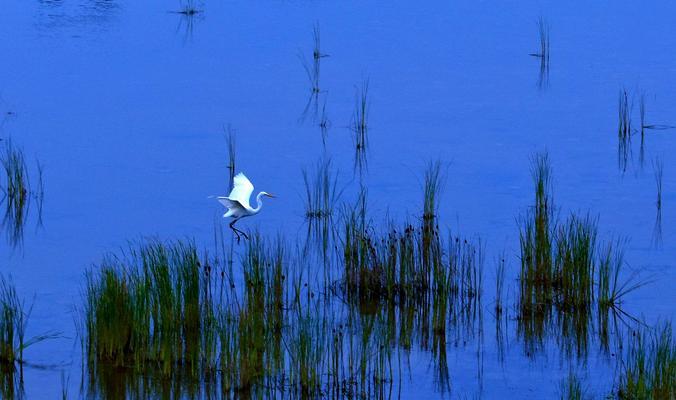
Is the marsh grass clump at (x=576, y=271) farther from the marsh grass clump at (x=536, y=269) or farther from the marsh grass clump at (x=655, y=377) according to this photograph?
the marsh grass clump at (x=655, y=377)

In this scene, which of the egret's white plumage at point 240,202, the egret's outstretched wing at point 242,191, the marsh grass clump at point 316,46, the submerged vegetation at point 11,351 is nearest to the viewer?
the submerged vegetation at point 11,351

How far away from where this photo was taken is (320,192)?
10.4 m

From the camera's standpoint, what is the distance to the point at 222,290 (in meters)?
8.01

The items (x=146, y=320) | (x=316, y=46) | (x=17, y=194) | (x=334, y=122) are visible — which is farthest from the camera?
(x=316, y=46)

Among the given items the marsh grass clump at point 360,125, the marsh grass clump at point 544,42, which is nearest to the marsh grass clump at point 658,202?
the marsh grass clump at point 360,125

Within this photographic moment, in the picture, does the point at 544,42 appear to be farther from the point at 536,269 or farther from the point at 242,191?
the point at 536,269

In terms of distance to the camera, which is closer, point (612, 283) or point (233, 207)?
point (612, 283)

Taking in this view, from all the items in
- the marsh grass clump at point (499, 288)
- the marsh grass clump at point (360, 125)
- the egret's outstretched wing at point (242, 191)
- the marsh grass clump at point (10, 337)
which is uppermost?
the marsh grass clump at point (360, 125)

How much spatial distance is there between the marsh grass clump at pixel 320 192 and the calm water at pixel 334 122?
0.40ft

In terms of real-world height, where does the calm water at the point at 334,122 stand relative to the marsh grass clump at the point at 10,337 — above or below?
above

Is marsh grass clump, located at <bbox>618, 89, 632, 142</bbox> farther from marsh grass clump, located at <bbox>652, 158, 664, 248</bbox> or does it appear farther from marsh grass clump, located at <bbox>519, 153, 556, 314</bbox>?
marsh grass clump, located at <bbox>519, 153, 556, 314</bbox>

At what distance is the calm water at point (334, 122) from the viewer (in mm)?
9008

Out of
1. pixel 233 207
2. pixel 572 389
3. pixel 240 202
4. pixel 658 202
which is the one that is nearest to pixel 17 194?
pixel 233 207

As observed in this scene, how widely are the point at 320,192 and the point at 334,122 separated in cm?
280
